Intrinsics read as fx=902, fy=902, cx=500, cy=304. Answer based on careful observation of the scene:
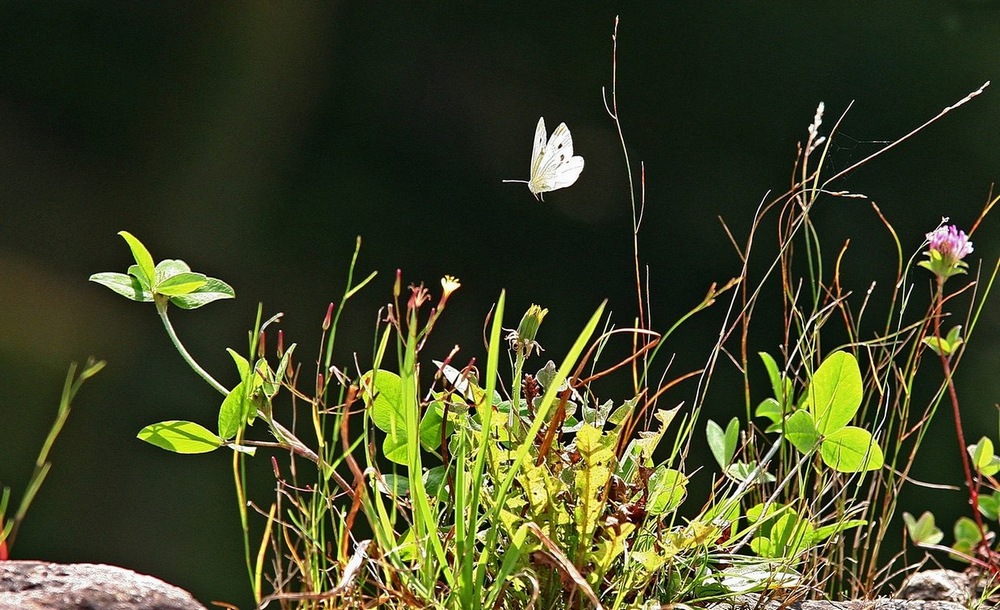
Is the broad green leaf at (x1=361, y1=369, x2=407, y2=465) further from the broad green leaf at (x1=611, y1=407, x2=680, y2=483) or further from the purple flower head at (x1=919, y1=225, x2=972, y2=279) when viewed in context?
the purple flower head at (x1=919, y1=225, x2=972, y2=279)

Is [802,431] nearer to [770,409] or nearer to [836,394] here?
[836,394]

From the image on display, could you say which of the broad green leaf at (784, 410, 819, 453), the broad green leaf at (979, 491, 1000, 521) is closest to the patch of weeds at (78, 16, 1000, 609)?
the broad green leaf at (784, 410, 819, 453)

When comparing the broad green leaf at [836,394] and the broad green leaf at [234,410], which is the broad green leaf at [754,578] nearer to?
the broad green leaf at [836,394]

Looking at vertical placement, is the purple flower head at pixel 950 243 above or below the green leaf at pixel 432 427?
above

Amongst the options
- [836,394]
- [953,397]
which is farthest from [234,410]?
[953,397]

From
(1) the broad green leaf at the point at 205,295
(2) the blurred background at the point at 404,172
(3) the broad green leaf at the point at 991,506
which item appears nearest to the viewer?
(1) the broad green leaf at the point at 205,295

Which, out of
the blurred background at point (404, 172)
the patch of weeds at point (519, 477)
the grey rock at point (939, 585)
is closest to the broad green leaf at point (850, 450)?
the patch of weeds at point (519, 477)

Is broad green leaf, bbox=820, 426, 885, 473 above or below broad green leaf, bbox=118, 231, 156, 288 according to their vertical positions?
below

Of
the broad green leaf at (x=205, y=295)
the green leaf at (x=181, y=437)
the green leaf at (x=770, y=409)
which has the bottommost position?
the green leaf at (x=770, y=409)
